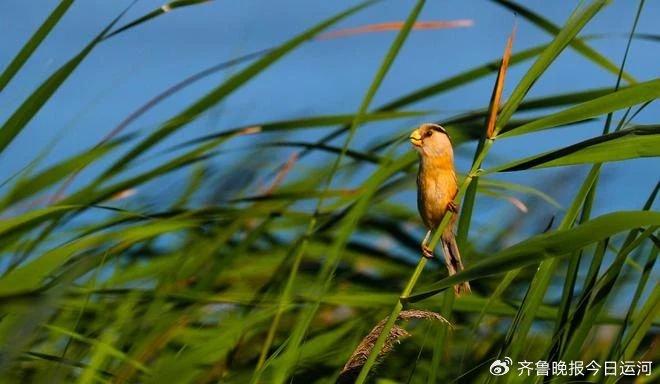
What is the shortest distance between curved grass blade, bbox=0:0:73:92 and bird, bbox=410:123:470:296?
0.87 metres

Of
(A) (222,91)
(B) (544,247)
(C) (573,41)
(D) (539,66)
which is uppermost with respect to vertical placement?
(C) (573,41)

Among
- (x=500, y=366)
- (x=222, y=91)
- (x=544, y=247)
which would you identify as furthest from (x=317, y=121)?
(x=544, y=247)

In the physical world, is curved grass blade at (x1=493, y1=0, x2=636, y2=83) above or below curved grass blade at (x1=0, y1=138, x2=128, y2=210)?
above

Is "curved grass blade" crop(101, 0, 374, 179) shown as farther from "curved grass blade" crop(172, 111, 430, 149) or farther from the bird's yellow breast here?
the bird's yellow breast

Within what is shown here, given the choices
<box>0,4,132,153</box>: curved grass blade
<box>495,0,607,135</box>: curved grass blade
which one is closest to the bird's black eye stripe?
<box>495,0,607,135</box>: curved grass blade

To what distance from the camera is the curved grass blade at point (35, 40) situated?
2.20m

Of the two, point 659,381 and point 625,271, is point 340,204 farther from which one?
point 659,381

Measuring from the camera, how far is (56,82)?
2.20 m

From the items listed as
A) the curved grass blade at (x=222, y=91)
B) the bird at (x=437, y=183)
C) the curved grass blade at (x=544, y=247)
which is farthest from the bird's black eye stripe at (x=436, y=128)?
the curved grass blade at (x=544, y=247)

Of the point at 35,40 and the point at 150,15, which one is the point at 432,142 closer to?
the point at 150,15

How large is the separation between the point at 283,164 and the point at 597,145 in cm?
115

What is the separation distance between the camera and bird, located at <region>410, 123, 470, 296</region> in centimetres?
211

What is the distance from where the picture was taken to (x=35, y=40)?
221cm

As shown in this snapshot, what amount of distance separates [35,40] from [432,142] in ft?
3.17
